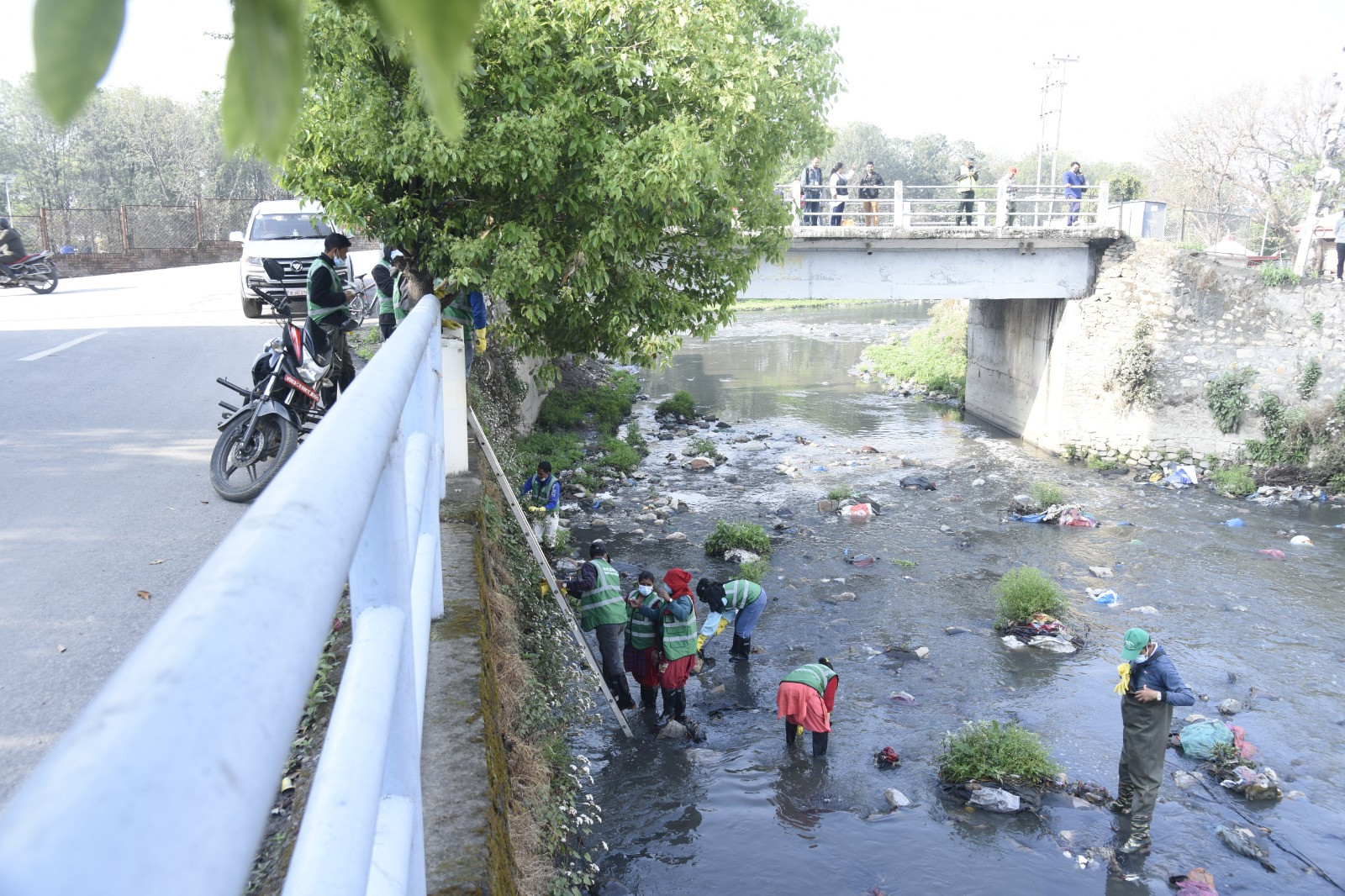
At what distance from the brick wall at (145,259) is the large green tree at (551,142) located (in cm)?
1935

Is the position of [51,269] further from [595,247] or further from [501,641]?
[501,641]

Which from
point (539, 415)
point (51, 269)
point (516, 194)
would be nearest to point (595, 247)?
point (516, 194)

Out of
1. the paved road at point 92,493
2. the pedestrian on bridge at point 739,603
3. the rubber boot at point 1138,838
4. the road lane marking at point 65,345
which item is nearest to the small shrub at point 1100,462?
the pedestrian on bridge at point 739,603

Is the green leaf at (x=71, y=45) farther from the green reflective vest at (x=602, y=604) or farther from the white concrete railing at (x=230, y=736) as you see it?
the green reflective vest at (x=602, y=604)

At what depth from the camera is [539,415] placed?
18.8 meters

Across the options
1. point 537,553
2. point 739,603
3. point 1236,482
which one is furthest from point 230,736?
point 1236,482

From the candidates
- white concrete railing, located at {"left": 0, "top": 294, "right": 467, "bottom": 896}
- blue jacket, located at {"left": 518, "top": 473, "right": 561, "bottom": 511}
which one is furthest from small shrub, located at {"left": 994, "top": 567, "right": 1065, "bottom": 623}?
white concrete railing, located at {"left": 0, "top": 294, "right": 467, "bottom": 896}

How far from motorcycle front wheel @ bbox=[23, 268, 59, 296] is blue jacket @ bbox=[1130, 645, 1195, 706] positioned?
18263 mm

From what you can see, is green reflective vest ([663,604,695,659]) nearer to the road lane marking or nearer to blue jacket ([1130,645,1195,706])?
blue jacket ([1130,645,1195,706])

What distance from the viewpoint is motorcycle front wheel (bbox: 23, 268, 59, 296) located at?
1723cm

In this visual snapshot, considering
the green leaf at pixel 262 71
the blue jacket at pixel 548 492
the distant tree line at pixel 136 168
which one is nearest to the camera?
the green leaf at pixel 262 71

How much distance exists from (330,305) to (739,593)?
4.74m

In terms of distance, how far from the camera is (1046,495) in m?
15.3

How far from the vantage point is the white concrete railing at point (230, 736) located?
38cm
